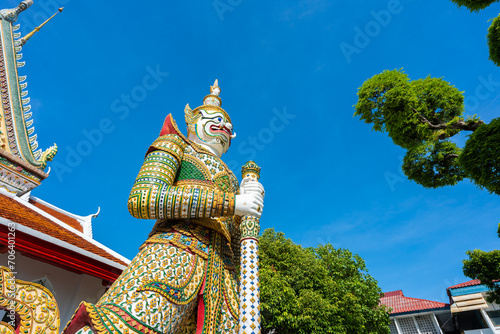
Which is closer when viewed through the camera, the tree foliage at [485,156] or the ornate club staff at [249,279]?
the ornate club staff at [249,279]

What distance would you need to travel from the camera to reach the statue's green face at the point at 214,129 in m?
4.08

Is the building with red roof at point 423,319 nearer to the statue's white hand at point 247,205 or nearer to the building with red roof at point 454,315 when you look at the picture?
the building with red roof at point 454,315

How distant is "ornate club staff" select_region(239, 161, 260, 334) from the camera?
103 inches

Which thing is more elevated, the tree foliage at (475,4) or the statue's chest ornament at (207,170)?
the tree foliage at (475,4)

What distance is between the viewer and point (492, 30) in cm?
480

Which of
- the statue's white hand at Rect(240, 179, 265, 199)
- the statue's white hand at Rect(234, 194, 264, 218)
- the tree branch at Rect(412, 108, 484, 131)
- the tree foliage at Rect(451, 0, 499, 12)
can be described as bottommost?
the statue's white hand at Rect(234, 194, 264, 218)

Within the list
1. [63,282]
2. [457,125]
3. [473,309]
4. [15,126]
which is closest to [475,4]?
[457,125]

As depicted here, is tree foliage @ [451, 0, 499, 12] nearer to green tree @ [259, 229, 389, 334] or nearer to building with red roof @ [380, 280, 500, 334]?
green tree @ [259, 229, 389, 334]

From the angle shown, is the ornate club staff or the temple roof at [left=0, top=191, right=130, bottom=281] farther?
the temple roof at [left=0, top=191, right=130, bottom=281]

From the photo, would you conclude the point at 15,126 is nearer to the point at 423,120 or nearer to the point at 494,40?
the point at 423,120

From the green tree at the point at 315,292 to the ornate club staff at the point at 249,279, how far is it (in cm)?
744

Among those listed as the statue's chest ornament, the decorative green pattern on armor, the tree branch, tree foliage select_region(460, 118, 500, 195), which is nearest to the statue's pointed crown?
the statue's chest ornament

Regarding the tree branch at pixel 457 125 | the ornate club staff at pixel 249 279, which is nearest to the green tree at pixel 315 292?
the tree branch at pixel 457 125

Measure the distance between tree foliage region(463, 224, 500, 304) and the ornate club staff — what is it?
42.2 feet
